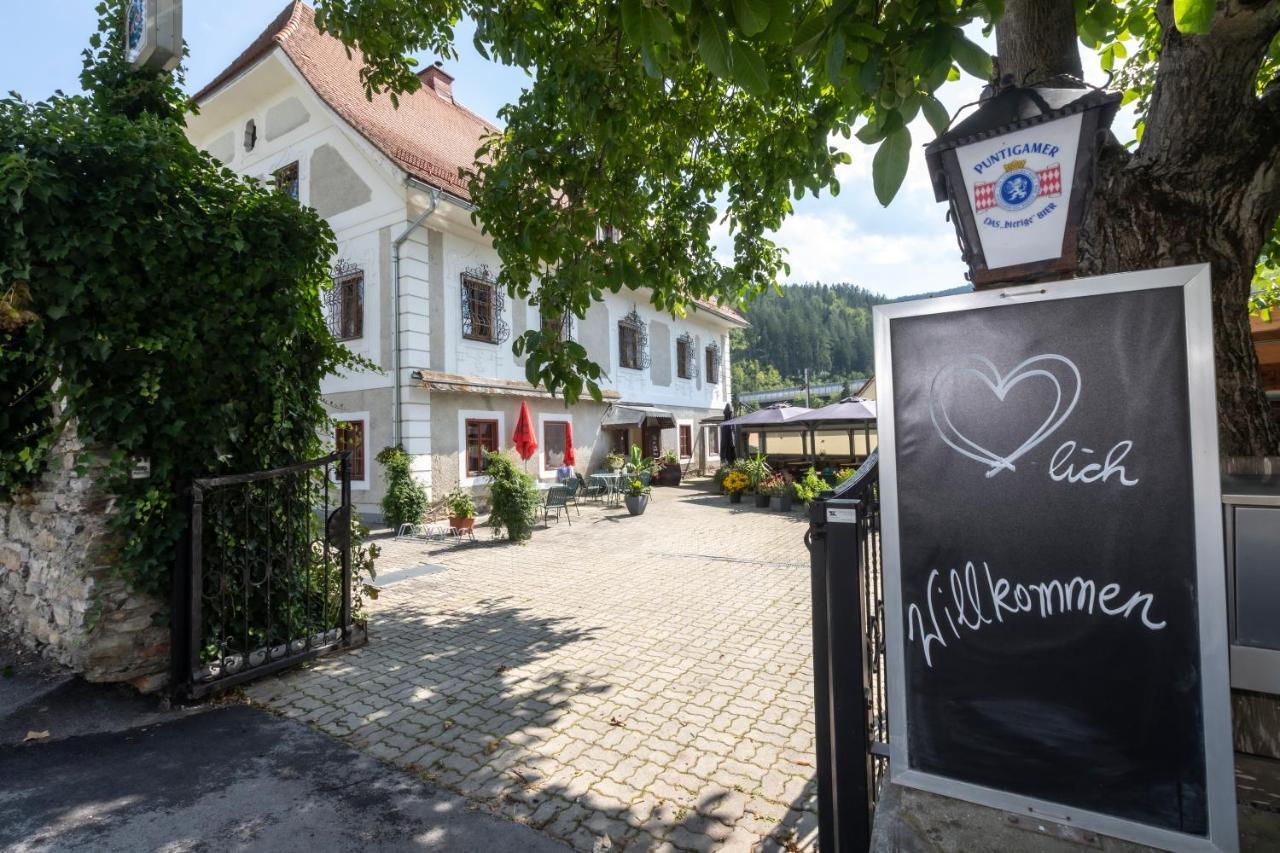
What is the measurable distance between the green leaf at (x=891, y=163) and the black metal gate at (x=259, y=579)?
3927mm

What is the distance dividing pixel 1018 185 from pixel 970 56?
0.44 meters

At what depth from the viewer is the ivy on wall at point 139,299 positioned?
11.1ft

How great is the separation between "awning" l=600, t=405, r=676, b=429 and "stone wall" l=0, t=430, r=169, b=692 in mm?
13683

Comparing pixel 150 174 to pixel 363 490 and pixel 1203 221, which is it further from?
pixel 363 490

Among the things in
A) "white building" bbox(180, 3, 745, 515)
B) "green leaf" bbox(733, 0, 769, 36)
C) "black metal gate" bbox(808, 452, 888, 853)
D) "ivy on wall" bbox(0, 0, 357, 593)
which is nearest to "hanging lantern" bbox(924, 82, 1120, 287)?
"green leaf" bbox(733, 0, 769, 36)

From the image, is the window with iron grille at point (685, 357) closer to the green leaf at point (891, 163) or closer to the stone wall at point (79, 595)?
the stone wall at point (79, 595)

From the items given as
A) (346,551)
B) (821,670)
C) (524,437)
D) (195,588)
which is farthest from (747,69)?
(524,437)

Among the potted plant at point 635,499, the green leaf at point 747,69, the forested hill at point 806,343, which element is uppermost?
the forested hill at point 806,343

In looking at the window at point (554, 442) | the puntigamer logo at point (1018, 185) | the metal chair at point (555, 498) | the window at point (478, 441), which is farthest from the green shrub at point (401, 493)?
the puntigamer logo at point (1018, 185)

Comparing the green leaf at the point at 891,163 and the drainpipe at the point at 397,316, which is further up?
the drainpipe at the point at 397,316

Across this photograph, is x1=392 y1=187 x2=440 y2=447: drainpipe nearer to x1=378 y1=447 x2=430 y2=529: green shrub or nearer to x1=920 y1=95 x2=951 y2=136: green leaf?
x1=378 y1=447 x2=430 y2=529: green shrub

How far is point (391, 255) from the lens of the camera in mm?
12227

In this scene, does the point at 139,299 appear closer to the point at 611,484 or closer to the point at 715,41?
the point at 715,41

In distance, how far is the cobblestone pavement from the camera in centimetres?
267
